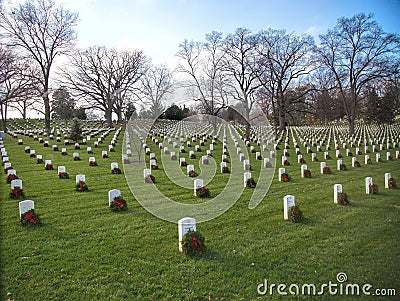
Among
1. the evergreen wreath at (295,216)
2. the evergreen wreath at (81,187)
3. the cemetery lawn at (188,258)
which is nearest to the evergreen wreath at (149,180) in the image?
the cemetery lawn at (188,258)

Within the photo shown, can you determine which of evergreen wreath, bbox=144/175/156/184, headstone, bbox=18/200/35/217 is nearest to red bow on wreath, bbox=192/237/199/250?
headstone, bbox=18/200/35/217

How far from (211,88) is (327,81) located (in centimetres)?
1765

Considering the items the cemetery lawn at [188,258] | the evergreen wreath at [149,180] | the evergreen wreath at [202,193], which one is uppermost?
the evergreen wreath at [149,180]

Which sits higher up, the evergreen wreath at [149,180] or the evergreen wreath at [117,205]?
the evergreen wreath at [149,180]

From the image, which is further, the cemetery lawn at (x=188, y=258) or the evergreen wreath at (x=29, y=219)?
the evergreen wreath at (x=29, y=219)

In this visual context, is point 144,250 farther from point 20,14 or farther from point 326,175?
point 20,14

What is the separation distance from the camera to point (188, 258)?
16.3 feet

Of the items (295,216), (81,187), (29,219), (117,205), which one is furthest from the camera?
(81,187)

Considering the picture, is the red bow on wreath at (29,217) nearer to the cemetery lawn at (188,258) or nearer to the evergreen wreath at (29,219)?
the evergreen wreath at (29,219)

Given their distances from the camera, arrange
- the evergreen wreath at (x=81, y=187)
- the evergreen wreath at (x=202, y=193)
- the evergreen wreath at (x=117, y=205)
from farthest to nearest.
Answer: the evergreen wreath at (x=81, y=187), the evergreen wreath at (x=202, y=193), the evergreen wreath at (x=117, y=205)

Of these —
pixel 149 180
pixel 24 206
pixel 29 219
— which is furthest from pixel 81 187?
pixel 29 219

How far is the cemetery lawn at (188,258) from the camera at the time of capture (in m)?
4.12

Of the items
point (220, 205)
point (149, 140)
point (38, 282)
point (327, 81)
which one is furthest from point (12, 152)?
point (327, 81)

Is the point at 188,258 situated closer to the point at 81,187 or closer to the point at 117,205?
the point at 117,205
